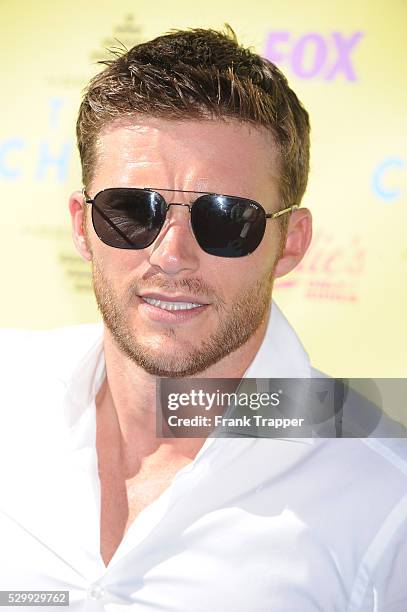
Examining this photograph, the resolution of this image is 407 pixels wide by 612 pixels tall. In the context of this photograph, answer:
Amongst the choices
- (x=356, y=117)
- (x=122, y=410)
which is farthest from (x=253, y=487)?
(x=356, y=117)

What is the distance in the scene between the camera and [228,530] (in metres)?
1.49

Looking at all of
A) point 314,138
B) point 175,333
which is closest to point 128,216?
point 175,333

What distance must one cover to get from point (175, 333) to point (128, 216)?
0.29m

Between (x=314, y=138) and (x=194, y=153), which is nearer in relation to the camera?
(x=194, y=153)

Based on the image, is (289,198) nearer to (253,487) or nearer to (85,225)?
(85,225)

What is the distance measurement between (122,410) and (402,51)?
1.52m

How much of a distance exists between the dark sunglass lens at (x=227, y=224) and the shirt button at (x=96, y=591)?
2.49ft

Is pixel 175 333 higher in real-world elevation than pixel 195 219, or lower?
lower

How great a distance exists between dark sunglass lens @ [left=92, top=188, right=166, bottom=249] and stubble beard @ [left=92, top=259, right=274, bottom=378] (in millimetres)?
116

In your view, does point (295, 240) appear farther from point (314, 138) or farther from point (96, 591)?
point (96, 591)

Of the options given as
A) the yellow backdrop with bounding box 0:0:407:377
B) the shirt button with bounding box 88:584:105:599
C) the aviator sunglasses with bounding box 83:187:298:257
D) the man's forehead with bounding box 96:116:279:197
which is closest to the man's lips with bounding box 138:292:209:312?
the aviator sunglasses with bounding box 83:187:298:257

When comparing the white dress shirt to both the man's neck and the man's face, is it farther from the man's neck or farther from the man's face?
the man's face

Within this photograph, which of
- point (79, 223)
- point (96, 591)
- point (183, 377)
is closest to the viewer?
point (96, 591)

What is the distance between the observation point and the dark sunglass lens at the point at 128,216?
1.54 meters
